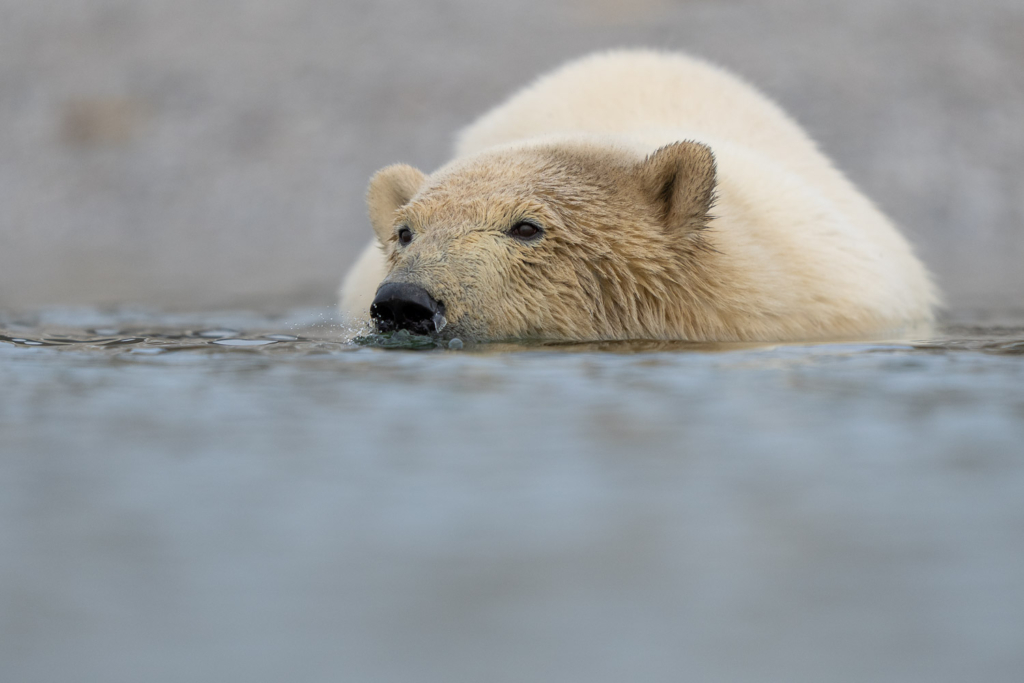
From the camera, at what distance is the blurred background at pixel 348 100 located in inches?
627

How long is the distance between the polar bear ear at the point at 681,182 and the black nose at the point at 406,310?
1.00 meters

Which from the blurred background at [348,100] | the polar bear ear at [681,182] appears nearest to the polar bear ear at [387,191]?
the polar bear ear at [681,182]

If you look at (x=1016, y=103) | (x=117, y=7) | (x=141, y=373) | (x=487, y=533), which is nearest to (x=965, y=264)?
(x=1016, y=103)

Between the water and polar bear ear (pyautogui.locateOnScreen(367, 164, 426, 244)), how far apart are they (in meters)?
1.79

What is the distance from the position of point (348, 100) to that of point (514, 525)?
16937 millimetres

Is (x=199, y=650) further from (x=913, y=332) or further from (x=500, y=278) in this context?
(x=913, y=332)

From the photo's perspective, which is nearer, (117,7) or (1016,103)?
(1016,103)

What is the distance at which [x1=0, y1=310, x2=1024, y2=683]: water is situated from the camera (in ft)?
5.21

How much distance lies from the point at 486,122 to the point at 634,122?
0.95 m

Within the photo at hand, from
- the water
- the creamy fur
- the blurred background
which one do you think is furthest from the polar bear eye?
the blurred background

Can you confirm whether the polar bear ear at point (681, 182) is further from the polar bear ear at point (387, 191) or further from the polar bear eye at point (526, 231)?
the polar bear ear at point (387, 191)

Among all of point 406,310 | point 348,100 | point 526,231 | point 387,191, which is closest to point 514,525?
point 406,310

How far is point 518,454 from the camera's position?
2520 millimetres

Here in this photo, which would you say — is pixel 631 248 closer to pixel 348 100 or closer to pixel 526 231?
pixel 526 231
